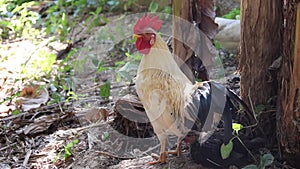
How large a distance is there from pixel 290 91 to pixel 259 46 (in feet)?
1.04

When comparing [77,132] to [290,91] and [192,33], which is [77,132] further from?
[290,91]

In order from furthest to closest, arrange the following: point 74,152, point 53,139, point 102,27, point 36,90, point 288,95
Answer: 1. point 102,27
2. point 36,90
3. point 53,139
4. point 74,152
5. point 288,95

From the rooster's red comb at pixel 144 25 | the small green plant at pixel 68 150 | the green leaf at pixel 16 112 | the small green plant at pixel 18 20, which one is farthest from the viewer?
the small green plant at pixel 18 20

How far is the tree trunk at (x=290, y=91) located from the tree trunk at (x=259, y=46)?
13 centimetres

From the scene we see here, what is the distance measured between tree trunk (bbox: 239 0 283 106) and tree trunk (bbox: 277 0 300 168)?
0.43 feet

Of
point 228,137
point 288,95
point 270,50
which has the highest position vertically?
point 270,50

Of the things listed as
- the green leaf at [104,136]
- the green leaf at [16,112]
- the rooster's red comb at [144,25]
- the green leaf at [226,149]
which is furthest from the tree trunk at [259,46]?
the green leaf at [16,112]

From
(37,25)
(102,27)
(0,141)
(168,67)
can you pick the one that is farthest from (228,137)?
(37,25)

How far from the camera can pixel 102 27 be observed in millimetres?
5172

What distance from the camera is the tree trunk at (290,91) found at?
81.7 inches

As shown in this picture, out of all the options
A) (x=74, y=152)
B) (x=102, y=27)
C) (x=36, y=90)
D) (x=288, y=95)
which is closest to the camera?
(x=288, y=95)

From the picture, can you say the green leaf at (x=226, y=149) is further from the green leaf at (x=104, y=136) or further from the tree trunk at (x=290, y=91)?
the green leaf at (x=104, y=136)

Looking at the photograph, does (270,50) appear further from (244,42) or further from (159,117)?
(159,117)

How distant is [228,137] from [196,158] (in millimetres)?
234
